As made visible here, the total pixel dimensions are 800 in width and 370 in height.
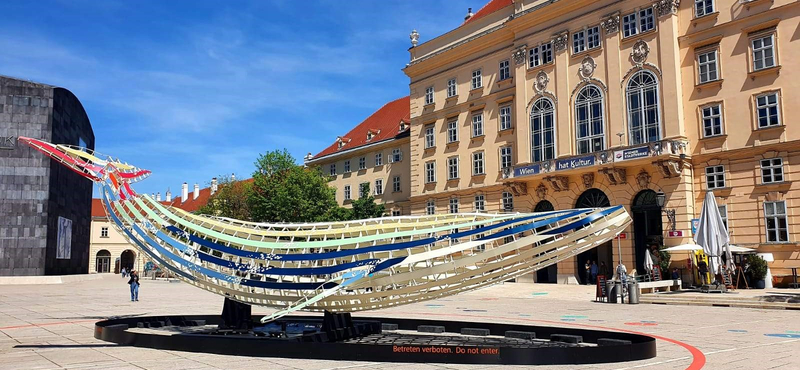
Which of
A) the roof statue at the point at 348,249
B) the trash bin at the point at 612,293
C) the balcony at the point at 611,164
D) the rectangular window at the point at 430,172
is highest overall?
the rectangular window at the point at 430,172

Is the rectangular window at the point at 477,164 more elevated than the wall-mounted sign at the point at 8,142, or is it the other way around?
the wall-mounted sign at the point at 8,142

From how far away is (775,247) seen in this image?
105 ft

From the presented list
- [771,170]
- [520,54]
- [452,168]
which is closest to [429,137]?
[452,168]

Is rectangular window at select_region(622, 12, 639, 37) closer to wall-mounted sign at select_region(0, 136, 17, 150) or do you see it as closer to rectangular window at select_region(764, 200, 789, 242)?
rectangular window at select_region(764, 200, 789, 242)

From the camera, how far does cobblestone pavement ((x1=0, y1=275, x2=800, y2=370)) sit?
11.1 m

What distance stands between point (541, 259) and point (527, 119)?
32196mm

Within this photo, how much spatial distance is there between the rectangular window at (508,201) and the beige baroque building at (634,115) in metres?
0.10

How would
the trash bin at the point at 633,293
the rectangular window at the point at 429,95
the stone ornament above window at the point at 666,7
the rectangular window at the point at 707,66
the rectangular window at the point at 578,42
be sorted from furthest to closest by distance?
1. the rectangular window at the point at 429,95
2. the rectangular window at the point at 578,42
3. the stone ornament above window at the point at 666,7
4. the rectangular window at the point at 707,66
5. the trash bin at the point at 633,293

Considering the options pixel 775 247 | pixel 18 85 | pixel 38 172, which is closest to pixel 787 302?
pixel 775 247

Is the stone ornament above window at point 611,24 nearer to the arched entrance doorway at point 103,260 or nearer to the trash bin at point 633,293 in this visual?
the trash bin at point 633,293

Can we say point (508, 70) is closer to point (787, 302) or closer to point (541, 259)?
Result: point (787, 302)

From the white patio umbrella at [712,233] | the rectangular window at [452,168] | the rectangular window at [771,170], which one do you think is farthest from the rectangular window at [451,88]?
the white patio umbrella at [712,233]

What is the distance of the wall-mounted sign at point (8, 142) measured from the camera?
178 ft

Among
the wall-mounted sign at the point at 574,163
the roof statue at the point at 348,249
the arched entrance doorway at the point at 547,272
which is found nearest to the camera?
the roof statue at the point at 348,249
